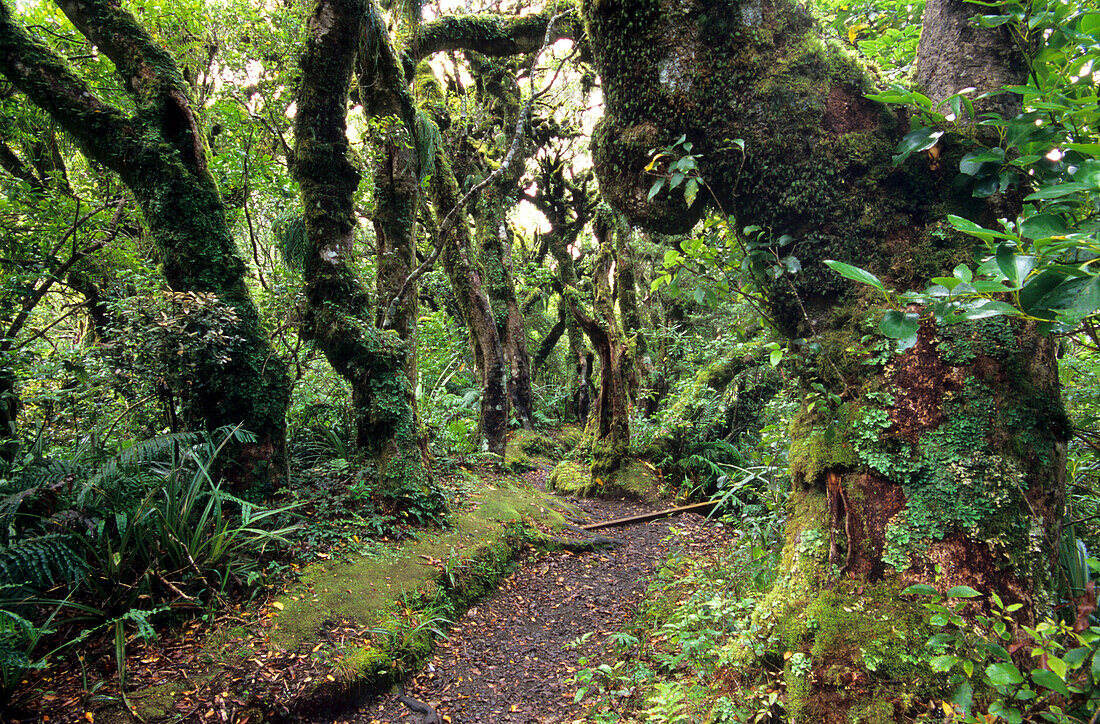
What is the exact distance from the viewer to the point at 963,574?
6.80 ft

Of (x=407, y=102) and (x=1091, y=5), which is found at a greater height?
(x=407, y=102)

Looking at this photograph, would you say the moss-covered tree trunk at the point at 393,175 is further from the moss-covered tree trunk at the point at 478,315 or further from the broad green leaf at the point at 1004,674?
the broad green leaf at the point at 1004,674

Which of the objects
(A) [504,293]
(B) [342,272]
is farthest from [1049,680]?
(A) [504,293]

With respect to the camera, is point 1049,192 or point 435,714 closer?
point 1049,192

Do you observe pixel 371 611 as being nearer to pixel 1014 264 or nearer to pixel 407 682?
pixel 407 682

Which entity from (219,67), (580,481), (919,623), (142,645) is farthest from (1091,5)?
(219,67)

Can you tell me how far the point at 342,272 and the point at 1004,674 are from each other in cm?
574

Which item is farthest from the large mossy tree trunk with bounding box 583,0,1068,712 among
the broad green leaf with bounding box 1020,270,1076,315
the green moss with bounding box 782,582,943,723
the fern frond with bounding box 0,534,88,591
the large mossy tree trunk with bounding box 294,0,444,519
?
the fern frond with bounding box 0,534,88,591

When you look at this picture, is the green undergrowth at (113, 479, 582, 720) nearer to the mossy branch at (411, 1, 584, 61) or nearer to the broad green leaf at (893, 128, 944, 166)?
the broad green leaf at (893, 128, 944, 166)

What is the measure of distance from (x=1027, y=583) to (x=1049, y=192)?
5.70 ft

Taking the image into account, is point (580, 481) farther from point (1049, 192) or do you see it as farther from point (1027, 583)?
point (1049, 192)

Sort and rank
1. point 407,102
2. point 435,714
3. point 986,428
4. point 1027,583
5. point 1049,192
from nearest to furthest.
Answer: point 1049,192 < point 1027,583 < point 986,428 < point 435,714 < point 407,102

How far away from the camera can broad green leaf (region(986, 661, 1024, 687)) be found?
4.52 ft

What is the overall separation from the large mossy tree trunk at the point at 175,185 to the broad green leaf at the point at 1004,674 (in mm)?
5056
